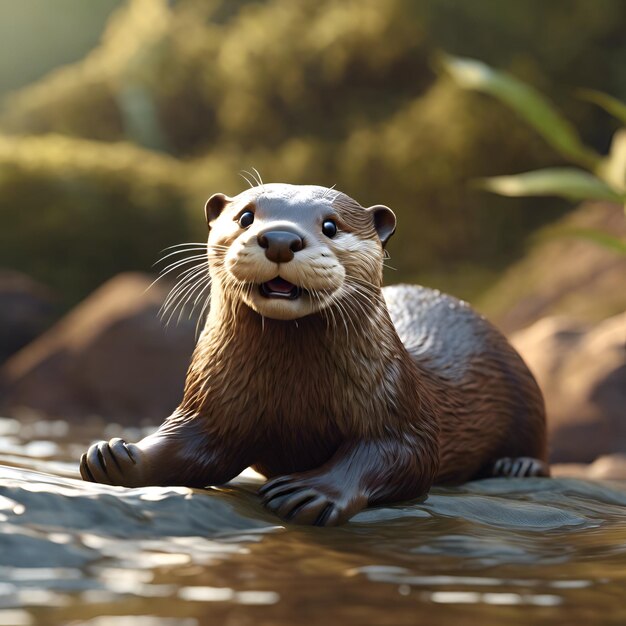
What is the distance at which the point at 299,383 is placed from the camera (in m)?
2.24

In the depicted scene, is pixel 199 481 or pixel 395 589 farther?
pixel 199 481

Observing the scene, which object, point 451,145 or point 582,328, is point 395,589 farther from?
point 451,145

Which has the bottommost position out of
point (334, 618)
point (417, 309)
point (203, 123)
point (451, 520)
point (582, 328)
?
point (334, 618)

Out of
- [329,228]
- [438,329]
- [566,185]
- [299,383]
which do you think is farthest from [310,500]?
[566,185]

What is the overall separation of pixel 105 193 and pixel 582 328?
5.27 m

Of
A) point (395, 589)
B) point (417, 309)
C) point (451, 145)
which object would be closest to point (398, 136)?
point (451, 145)

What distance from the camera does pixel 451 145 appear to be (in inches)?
315

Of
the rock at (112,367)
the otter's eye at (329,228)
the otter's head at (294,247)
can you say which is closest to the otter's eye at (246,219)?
the otter's head at (294,247)

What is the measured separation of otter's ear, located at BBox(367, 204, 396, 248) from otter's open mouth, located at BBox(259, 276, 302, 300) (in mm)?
419

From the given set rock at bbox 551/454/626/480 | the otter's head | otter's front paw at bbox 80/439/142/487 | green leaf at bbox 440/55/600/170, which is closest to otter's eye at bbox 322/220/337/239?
the otter's head

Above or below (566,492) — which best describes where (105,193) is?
above

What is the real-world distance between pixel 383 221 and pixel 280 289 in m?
0.47

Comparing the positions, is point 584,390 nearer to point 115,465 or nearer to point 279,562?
point 115,465

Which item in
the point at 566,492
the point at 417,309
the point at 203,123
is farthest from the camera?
the point at 203,123
